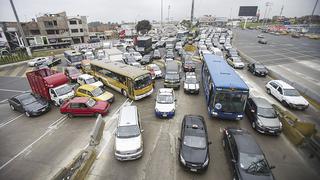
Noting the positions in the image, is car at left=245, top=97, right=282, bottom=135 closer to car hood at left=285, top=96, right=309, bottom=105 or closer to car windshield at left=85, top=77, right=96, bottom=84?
car hood at left=285, top=96, right=309, bottom=105

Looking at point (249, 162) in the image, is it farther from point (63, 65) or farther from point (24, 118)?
point (63, 65)

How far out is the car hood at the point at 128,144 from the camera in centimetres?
962

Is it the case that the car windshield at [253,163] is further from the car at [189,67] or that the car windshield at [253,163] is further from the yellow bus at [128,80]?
the car at [189,67]

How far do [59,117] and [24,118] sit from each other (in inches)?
130

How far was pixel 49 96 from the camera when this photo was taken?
16.4 m

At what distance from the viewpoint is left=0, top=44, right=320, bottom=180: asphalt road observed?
9148 millimetres

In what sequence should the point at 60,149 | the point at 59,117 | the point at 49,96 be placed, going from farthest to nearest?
the point at 49,96 → the point at 59,117 → the point at 60,149

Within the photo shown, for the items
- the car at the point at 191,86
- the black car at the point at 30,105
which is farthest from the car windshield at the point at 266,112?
the black car at the point at 30,105

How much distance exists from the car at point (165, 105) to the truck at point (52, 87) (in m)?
9.36

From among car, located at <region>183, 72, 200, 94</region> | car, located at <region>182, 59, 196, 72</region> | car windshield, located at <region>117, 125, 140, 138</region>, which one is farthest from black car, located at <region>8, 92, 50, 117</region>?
car, located at <region>182, 59, 196, 72</region>

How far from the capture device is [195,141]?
372 inches

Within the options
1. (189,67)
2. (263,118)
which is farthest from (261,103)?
(189,67)

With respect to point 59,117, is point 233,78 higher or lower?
higher

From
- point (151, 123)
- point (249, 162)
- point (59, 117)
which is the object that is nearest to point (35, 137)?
point (59, 117)
